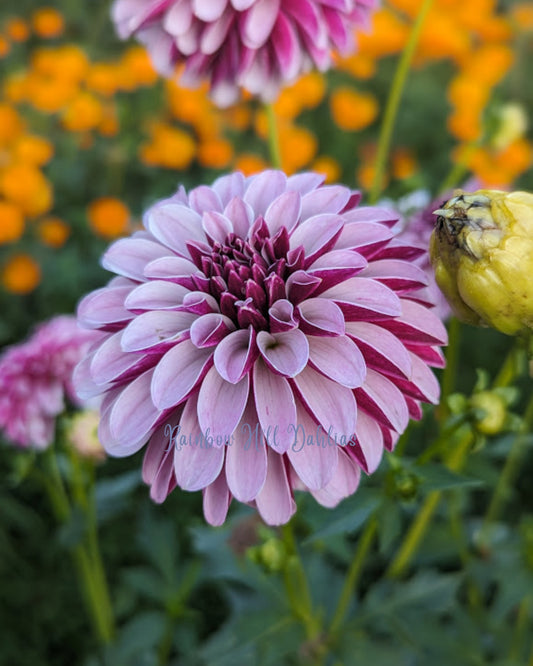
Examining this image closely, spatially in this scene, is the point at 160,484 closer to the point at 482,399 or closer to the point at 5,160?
the point at 482,399

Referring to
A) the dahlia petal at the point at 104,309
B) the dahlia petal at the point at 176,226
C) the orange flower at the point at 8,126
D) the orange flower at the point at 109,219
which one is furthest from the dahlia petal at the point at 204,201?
the orange flower at the point at 8,126

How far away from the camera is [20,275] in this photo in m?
1.98

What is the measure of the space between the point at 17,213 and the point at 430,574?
1510mm

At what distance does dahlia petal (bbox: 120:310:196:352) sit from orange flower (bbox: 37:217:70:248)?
1459 mm

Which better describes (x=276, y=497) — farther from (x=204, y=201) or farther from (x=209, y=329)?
(x=204, y=201)

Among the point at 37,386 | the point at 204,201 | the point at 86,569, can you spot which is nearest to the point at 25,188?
the point at 37,386

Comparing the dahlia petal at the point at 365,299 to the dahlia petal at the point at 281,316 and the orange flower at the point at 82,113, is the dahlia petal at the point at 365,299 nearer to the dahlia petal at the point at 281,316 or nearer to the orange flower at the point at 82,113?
the dahlia petal at the point at 281,316

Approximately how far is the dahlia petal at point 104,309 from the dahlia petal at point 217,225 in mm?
114

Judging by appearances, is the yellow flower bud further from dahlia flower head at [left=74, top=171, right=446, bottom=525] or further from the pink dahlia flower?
the pink dahlia flower

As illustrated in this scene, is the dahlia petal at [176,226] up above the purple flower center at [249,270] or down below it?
above

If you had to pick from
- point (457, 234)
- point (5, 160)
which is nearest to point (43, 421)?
point (457, 234)

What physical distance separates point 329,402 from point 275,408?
0.05 metres

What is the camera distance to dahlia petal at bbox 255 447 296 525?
68 centimetres

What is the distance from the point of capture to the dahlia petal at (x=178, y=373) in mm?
643
